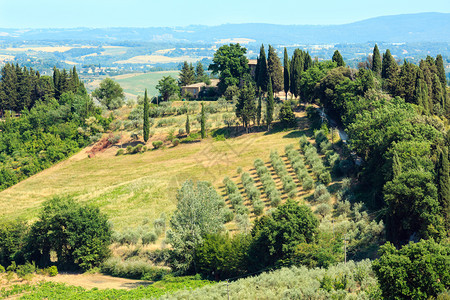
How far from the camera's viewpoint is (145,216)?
4978 centimetres

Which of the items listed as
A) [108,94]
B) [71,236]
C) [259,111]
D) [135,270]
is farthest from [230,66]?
[135,270]

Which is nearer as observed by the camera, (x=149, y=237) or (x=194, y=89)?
(x=149, y=237)

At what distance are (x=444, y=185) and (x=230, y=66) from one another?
60482mm

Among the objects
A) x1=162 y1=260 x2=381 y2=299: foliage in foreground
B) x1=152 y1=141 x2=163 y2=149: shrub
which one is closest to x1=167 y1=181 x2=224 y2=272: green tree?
x1=162 y1=260 x2=381 y2=299: foliage in foreground

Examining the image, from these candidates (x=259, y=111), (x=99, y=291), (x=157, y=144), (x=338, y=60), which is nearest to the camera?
(x=99, y=291)

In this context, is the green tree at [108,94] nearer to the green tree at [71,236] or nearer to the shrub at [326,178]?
the green tree at [71,236]

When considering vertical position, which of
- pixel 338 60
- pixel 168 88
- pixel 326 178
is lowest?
pixel 326 178

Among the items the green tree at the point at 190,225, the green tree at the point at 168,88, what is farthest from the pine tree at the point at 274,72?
the green tree at the point at 190,225

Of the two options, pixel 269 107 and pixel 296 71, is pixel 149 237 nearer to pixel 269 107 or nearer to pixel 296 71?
pixel 269 107

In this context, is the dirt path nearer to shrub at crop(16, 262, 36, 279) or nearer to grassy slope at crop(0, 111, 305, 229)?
shrub at crop(16, 262, 36, 279)

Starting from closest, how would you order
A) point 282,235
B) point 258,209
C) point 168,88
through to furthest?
point 282,235 → point 258,209 → point 168,88

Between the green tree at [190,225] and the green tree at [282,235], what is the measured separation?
5.07m

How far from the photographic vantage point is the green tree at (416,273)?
21734 mm

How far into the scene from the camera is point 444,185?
3162 centimetres
